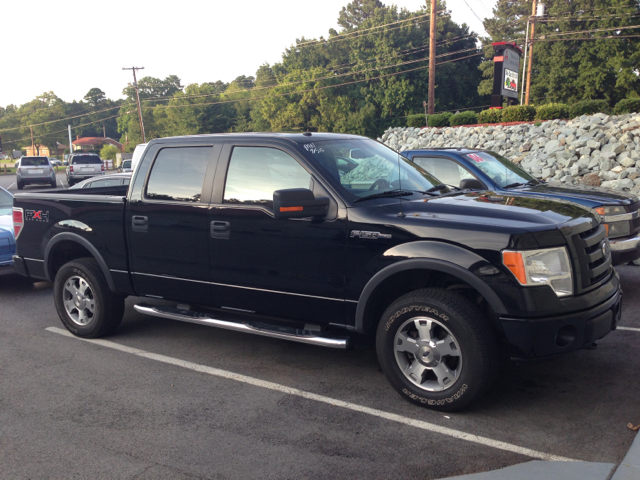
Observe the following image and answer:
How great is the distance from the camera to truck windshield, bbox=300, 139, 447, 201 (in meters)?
4.63

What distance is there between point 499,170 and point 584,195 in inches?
55.4

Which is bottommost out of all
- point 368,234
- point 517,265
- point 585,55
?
point 517,265

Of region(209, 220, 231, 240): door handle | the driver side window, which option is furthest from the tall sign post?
region(209, 220, 231, 240): door handle

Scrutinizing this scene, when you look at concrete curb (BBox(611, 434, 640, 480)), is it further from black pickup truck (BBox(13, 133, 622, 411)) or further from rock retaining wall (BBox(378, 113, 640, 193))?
rock retaining wall (BBox(378, 113, 640, 193))

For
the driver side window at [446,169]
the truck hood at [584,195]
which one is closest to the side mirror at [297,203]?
the truck hood at [584,195]

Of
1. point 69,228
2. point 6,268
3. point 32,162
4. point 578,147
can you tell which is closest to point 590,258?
point 69,228

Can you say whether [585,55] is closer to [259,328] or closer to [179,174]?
[179,174]

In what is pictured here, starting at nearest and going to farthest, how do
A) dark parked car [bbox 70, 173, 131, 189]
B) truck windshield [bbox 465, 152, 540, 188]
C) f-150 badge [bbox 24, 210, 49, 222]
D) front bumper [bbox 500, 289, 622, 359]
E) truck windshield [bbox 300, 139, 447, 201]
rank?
front bumper [bbox 500, 289, 622, 359] → truck windshield [bbox 300, 139, 447, 201] → f-150 badge [bbox 24, 210, 49, 222] → truck windshield [bbox 465, 152, 540, 188] → dark parked car [bbox 70, 173, 131, 189]

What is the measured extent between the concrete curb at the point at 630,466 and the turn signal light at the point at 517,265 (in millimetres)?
1147

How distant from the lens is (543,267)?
12.3 ft

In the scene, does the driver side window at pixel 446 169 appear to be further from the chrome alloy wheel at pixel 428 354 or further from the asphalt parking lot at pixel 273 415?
the chrome alloy wheel at pixel 428 354

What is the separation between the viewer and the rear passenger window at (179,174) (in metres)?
5.22

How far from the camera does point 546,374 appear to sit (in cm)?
477

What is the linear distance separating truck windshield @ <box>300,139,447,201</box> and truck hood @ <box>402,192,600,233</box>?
1.25ft
